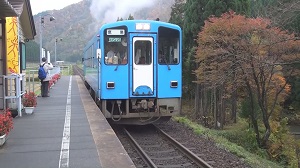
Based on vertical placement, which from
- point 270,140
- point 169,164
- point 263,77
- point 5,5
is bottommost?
point 270,140

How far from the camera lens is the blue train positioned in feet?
35.9

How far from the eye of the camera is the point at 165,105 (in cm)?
1137

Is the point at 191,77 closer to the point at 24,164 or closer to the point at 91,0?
the point at 24,164

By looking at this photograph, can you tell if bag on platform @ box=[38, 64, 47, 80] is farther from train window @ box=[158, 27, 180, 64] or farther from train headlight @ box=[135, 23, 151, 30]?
train window @ box=[158, 27, 180, 64]

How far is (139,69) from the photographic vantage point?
36.3ft

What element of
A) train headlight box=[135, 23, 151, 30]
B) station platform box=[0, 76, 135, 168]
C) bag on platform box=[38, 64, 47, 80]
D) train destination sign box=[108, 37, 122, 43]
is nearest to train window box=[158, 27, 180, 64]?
train headlight box=[135, 23, 151, 30]

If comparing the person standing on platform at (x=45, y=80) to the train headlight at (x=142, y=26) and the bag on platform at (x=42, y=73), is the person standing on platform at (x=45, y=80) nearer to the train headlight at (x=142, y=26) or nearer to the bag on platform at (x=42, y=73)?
the bag on platform at (x=42, y=73)

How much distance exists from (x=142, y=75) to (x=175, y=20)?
83.3 ft

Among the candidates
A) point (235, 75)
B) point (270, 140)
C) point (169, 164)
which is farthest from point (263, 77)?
point (169, 164)

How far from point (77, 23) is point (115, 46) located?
12461 cm

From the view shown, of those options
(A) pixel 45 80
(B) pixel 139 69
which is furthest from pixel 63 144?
(A) pixel 45 80

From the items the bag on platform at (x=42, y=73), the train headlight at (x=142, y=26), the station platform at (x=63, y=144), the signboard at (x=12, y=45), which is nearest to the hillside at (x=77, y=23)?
the bag on platform at (x=42, y=73)

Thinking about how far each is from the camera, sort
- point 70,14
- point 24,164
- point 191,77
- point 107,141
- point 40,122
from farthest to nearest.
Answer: point 70,14 → point 191,77 → point 40,122 → point 107,141 → point 24,164

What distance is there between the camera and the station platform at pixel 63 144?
5.64m
